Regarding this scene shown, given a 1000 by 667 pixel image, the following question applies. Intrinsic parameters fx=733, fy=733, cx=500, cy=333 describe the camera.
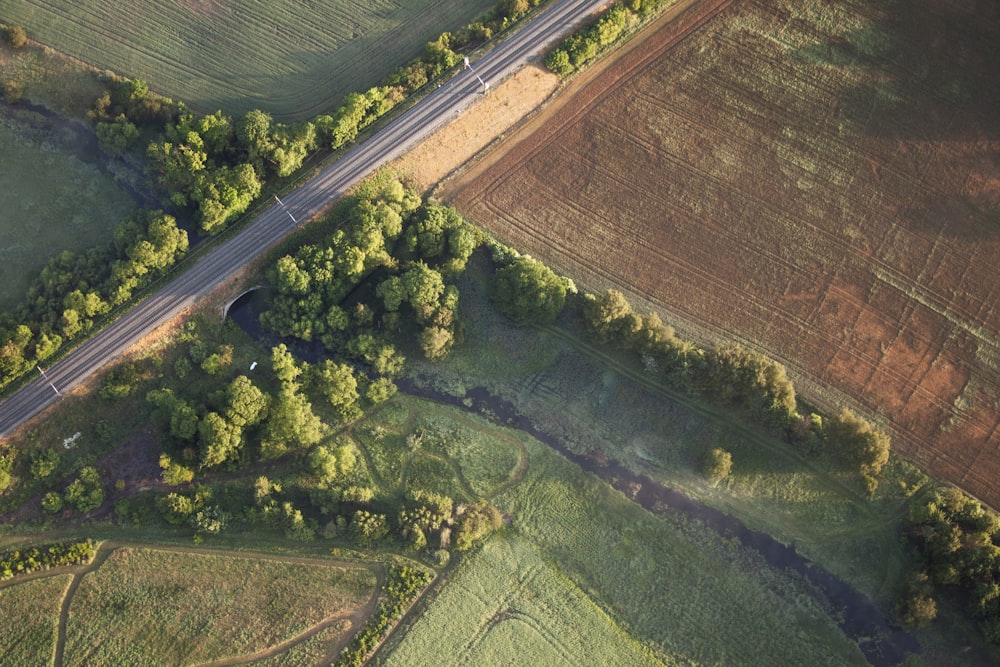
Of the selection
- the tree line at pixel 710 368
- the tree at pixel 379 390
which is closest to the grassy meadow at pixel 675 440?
the tree line at pixel 710 368

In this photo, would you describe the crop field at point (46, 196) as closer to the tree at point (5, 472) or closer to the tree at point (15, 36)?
the tree at point (15, 36)

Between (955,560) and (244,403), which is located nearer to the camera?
(955,560)

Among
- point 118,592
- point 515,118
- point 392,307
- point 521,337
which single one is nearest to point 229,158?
point 392,307

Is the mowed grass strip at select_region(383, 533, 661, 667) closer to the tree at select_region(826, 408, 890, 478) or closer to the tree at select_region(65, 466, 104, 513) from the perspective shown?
the tree at select_region(826, 408, 890, 478)

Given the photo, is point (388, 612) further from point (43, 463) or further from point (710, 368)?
point (710, 368)

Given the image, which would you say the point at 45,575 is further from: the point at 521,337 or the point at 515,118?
the point at 515,118

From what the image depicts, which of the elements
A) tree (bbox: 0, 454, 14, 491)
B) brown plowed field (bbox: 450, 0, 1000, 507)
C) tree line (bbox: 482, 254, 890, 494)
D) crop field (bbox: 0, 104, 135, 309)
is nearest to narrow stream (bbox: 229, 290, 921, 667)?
tree line (bbox: 482, 254, 890, 494)

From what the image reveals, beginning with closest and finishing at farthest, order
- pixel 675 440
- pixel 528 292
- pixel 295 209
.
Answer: pixel 528 292 → pixel 675 440 → pixel 295 209

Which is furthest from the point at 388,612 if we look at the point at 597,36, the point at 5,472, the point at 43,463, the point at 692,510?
the point at 597,36
